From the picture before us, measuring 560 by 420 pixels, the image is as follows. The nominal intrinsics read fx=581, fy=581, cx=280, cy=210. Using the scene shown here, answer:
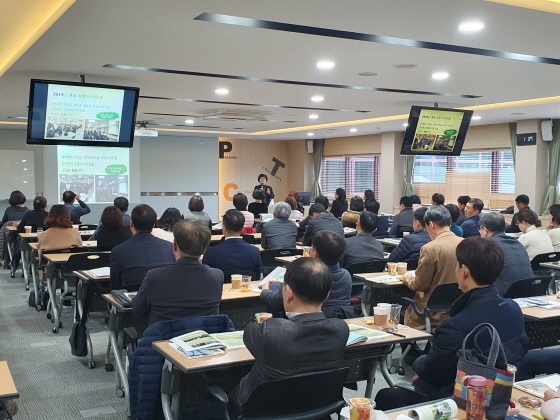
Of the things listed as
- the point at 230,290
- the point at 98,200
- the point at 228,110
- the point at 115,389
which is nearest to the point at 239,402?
the point at 230,290

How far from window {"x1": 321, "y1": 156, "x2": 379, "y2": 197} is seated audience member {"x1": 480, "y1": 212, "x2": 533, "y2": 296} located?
1064 centimetres

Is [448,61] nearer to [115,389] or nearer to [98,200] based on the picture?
[115,389]

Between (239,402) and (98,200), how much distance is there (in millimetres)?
11717

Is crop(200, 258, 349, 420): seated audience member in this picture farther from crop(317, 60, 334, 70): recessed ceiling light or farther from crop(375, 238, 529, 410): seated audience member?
crop(317, 60, 334, 70): recessed ceiling light

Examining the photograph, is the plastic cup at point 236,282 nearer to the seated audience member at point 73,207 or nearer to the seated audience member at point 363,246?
the seated audience member at point 363,246

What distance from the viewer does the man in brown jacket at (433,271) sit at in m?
4.59

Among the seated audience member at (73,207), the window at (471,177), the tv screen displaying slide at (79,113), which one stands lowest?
the seated audience member at (73,207)

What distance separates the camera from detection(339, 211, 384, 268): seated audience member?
564 centimetres

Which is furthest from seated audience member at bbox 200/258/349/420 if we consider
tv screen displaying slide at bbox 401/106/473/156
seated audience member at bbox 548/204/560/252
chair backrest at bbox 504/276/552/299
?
tv screen displaying slide at bbox 401/106/473/156

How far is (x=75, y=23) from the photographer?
4.29 meters

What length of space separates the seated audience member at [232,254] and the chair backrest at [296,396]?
2527 mm

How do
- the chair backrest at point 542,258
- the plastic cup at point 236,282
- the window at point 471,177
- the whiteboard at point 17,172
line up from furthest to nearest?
the whiteboard at point 17,172, the window at point 471,177, the chair backrest at point 542,258, the plastic cup at point 236,282

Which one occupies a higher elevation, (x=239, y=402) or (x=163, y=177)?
(x=163, y=177)

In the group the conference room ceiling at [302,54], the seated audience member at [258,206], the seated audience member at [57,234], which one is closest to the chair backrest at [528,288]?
the conference room ceiling at [302,54]
